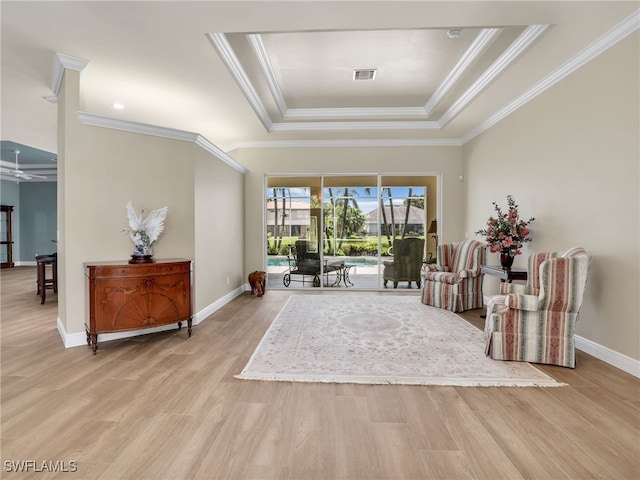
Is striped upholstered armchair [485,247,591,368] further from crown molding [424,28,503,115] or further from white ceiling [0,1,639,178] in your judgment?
crown molding [424,28,503,115]

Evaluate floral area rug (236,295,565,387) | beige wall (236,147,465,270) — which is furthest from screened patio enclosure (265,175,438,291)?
floral area rug (236,295,565,387)

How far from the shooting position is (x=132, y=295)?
330 centimetres

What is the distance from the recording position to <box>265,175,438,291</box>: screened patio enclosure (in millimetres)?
6602

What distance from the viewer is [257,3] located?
2.52 m

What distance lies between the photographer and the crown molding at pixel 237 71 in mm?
3146

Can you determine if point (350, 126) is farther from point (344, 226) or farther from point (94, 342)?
point (94, 342)

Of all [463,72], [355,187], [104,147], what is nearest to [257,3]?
[104,147]

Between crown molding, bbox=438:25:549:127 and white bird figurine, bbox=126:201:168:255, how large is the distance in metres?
4.02

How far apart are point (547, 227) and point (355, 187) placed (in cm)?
353

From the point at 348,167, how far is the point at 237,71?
318 centimetres

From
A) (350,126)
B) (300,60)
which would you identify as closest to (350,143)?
(350,126)

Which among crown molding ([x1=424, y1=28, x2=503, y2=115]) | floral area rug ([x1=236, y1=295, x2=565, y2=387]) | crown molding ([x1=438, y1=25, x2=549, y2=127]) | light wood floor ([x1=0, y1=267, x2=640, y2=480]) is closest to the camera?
light wood floor ([x1=0, y1=267, x2=640, y2=480])

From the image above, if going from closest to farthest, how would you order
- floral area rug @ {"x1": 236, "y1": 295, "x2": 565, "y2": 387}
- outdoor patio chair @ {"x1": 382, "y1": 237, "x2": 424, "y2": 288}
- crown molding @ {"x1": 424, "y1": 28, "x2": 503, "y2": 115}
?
1. floral area rug @ {"x1": 236, "y1": 295, "x2": 565, "y2": 387}
2. crown molding @ {"x1": 424, "y1": 28, "x2": 503, "y2": 115}
3. outdoor patio chair @ {"x1": 382, "y1": 237, "x2": 424, "y2": 288}

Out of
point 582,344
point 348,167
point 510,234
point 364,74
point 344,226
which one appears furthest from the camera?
point 344,226
